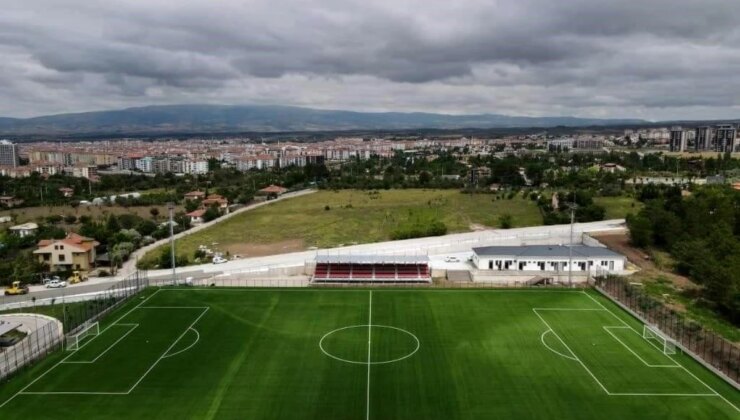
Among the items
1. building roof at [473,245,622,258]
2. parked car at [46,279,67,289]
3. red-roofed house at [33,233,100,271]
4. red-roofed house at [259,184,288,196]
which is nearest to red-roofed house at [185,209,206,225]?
red-roofed house at [33,233,100,271]

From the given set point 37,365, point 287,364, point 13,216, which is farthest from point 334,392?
point 13,216

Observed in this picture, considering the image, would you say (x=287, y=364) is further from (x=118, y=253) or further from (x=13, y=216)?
(x=13, y=216)

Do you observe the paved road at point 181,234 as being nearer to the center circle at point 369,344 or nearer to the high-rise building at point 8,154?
the center circle at point 369,344

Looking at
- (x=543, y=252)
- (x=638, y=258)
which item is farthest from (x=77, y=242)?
(x=638, y=258)

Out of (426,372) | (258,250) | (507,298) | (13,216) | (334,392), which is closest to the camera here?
(334,392)

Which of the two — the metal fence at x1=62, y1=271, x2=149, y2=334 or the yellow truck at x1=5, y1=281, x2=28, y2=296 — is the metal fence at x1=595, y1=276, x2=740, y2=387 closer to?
the metal fence at x1=62, y1=271, x2=149, y2=334

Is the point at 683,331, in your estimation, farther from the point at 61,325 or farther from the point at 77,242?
the point at 77,242

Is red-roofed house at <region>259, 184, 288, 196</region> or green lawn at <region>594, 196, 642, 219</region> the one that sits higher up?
green lawn at <region>594, 196, 642, 219</region>
